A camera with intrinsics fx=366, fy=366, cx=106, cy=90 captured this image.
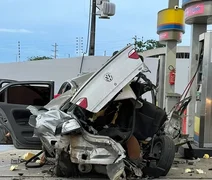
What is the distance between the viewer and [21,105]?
21.0 feet

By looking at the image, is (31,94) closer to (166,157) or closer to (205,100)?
(166,157)

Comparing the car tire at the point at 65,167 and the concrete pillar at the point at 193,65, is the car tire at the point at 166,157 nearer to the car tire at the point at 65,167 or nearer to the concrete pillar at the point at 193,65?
the car tire at the point at 65,167

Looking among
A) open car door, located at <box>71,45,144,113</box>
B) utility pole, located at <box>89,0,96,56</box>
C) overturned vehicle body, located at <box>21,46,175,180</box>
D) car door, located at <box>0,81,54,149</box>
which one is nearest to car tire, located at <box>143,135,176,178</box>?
overturned vehicle body, located at <box>21,46,175,180</box>

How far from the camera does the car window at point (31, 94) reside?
681cm

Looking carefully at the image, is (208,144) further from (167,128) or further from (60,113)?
(60,113)

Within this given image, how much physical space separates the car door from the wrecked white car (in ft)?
1.41

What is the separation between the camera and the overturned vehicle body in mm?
4949

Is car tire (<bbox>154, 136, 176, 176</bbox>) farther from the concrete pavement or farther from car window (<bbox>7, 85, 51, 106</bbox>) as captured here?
car window (<bbox>7, 85, 51, 106</bbox>)

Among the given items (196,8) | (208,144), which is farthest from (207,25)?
(208,144)

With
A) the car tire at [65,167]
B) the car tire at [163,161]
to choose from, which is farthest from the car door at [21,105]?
the car tire at [163,161]

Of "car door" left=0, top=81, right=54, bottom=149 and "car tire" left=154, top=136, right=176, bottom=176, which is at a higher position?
"car door" left=0, top=81, right=54, bottom=149

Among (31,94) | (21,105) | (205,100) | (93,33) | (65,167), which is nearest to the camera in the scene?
(65,167)

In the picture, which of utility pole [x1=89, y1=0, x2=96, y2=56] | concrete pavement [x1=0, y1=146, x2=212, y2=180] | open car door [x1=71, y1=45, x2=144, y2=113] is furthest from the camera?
utility pole [x1=89, y1=0, x2=96, y2=56]

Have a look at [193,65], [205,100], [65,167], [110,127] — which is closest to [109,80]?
[110,127]
